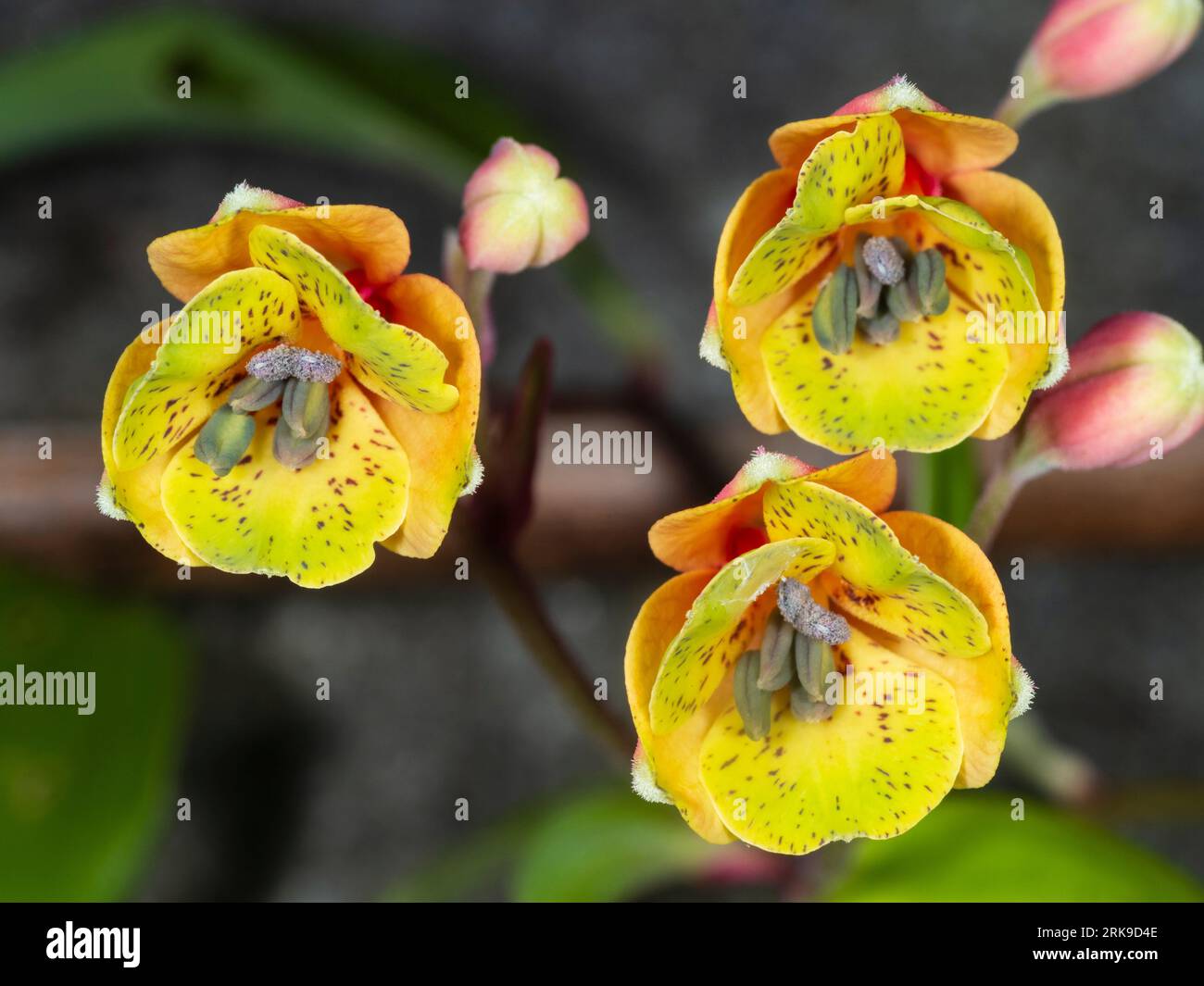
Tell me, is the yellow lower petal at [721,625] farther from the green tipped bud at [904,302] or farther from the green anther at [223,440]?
the green anther at [223,440]

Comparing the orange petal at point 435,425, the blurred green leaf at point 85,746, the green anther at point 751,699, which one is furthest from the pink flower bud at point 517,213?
the blurred green leaf at point 85,746

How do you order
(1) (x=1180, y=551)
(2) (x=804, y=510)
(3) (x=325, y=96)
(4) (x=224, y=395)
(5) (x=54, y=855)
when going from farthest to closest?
(1) (x=1180, y=551) → (3) (x=325, y=96) → (5) (x=54, y=855) → (4) (x=224, y=395) → (2) (x=804, y=510)

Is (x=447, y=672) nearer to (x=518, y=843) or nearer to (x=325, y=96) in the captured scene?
(x=518, y=843)

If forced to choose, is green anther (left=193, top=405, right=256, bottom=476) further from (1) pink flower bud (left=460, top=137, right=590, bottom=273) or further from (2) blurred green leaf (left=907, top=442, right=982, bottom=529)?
(2) blurred green leaf (left=907, top=442, right=982, bottom=529)

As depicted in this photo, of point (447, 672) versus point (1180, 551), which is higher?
point (1180, 551)

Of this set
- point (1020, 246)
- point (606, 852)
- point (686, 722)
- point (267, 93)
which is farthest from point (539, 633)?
point (267, 93)

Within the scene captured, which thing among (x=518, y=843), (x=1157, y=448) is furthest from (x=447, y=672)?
(x=1157, y=448)

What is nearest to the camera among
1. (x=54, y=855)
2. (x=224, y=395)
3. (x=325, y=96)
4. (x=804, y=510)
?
(x=804, y=510)
